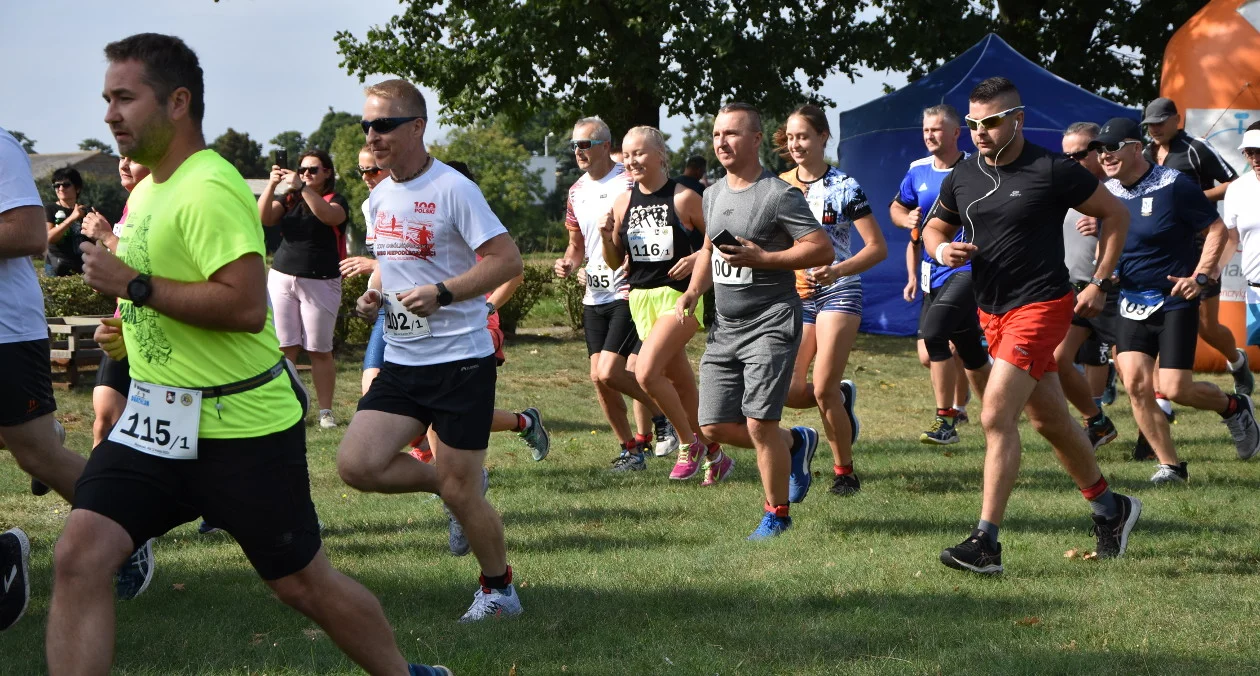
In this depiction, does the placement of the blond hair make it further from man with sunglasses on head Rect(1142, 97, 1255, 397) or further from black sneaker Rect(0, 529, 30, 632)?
man with sunglasses on head Rect(1142, 97, 1255, 397)

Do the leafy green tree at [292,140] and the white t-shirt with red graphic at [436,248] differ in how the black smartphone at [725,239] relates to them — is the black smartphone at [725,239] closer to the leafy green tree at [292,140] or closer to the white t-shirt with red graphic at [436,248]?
the white t-shirt with red graphic at [436,248]

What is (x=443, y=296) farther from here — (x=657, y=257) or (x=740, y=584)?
(x=657, y=257)

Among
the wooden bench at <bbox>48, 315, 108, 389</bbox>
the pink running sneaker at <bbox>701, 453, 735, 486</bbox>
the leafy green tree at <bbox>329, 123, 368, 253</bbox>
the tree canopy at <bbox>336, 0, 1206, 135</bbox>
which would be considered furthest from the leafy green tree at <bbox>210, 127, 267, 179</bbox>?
the pink running sneaker at <bbox>701, 453, 735, 486</bbox>

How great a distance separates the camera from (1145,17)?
73.3 ft

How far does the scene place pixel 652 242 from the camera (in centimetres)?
812

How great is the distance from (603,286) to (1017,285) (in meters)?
3.38

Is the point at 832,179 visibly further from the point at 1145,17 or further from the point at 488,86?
the point at 1145,17

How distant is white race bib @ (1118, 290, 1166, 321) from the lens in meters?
7.99

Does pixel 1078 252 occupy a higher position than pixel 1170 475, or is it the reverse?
pixel 1078 252

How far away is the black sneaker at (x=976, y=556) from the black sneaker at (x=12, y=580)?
3.75 metres

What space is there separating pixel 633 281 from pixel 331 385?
3.75m

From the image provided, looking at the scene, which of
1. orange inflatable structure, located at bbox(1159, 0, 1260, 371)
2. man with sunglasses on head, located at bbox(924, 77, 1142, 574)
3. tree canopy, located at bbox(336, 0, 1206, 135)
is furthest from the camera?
tree canopy, located at bbox(336, 0, 1206, 135)

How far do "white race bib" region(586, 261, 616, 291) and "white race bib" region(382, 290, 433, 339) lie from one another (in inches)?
139

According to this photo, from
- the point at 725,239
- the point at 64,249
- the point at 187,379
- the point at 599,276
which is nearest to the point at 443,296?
the point at 187,379
